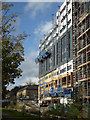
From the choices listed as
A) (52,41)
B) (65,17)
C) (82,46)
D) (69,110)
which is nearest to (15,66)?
(69,110)

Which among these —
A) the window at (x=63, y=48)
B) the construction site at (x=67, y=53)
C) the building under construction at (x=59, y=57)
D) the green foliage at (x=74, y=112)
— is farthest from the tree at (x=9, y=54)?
the window at (x=63, y=48)

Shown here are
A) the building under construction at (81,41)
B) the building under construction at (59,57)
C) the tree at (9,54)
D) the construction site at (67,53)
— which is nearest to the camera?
the tree at (9,54)

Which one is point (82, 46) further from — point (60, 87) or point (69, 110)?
point (69, 110)

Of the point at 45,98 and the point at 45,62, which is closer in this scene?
the point at 45,98

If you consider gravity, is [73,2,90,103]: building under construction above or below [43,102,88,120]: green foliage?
above

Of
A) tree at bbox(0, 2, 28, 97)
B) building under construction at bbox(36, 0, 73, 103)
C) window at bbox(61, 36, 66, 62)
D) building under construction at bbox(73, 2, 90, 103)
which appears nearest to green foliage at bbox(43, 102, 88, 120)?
tree at bbox(0, 2, 28, 97)

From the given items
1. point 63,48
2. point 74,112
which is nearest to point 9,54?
point 74,112

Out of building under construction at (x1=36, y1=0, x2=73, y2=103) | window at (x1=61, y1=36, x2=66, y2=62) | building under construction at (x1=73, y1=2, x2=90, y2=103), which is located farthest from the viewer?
window at (x1=61, y1=36, x2=66, y2=62)

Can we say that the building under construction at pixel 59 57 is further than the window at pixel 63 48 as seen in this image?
No

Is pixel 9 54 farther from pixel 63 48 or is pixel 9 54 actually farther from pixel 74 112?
pixel 63 48

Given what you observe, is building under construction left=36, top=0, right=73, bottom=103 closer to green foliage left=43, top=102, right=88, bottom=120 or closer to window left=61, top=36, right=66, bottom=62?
window left=61, top=36, right=66, bottom=62

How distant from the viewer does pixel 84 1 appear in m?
16.9

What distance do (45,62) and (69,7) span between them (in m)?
11.0

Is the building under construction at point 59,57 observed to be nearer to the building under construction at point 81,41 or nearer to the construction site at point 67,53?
the construction site at point 67,53
